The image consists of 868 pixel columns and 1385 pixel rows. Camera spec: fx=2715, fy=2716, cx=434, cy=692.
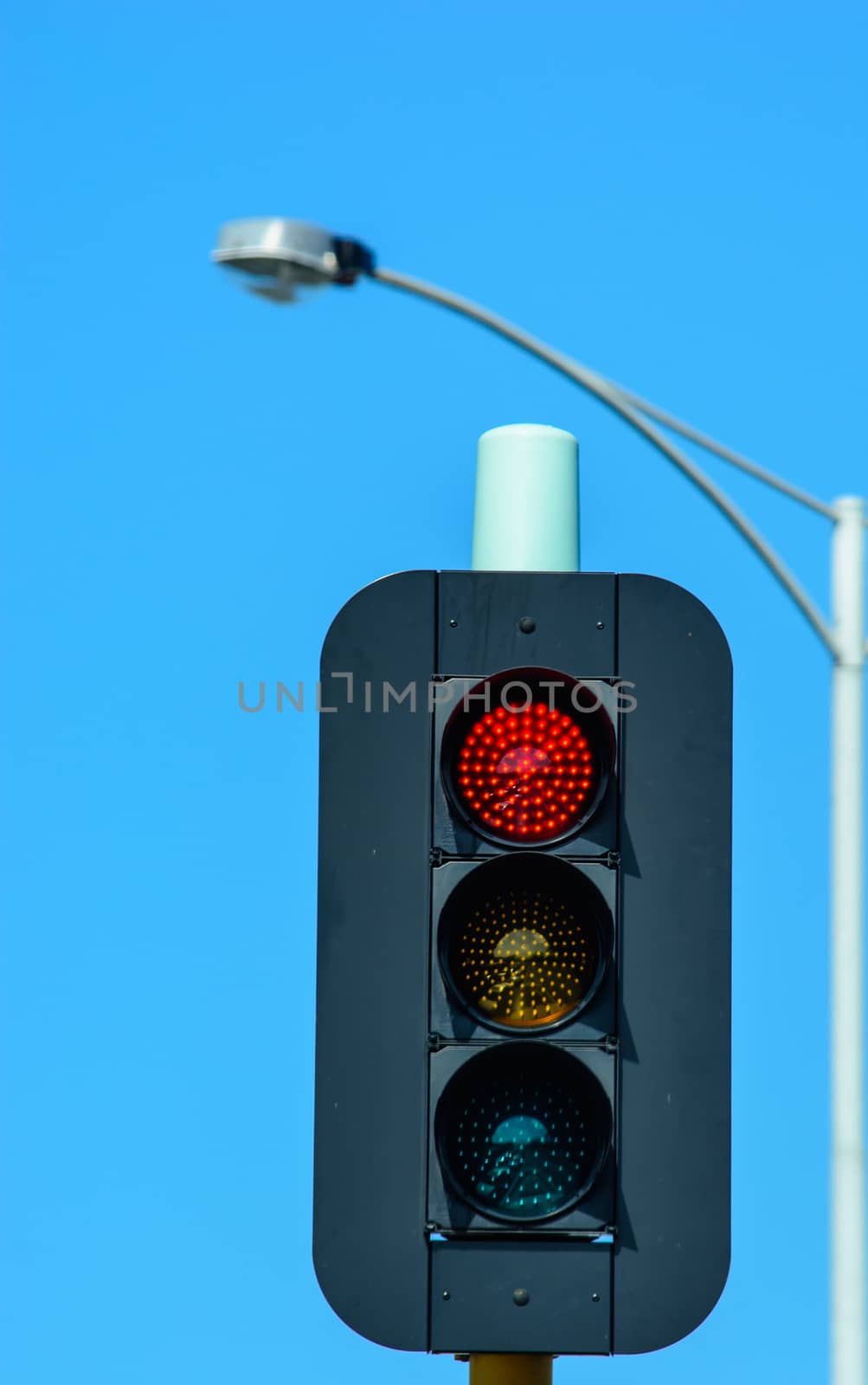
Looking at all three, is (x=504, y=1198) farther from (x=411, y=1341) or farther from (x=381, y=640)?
(x=381, y=640)

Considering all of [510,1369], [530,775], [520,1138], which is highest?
[530,775]

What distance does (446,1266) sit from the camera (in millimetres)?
6062

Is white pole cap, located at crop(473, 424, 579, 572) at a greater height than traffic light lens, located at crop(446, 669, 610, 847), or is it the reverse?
white pole cap, located at crop(473, 424, 579, 572)

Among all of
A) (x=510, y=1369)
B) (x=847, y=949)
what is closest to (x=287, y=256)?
(x=847, y=949)

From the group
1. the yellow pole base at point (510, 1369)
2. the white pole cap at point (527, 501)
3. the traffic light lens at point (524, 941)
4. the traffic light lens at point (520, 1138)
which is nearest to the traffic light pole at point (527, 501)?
the white pole cap at point (527, 501)

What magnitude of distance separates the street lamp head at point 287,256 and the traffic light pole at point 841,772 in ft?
0.23

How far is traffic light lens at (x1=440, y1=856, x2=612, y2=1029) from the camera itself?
19.9ft

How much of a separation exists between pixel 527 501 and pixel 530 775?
0.86m

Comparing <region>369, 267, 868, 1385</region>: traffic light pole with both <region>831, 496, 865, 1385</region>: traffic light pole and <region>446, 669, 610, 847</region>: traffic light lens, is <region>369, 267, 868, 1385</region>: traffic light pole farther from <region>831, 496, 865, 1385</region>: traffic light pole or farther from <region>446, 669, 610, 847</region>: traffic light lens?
<region>446, 669, 610, 847</region>: traffic light lens

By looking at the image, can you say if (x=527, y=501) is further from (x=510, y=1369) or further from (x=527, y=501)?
(x=510, y=1369)

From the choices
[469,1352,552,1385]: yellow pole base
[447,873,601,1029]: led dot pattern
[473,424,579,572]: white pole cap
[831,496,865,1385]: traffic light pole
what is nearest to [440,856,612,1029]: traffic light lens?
[447,873,601,1029]: led dot pattern

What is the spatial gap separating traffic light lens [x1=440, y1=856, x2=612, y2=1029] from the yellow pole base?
2.52 ft

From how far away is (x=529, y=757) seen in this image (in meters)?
6.13

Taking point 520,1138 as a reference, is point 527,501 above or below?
above
